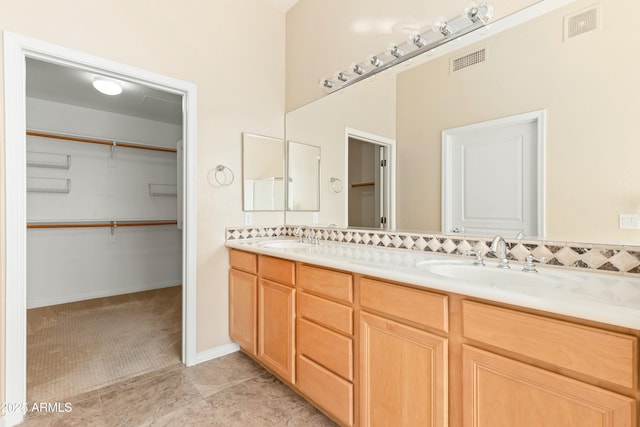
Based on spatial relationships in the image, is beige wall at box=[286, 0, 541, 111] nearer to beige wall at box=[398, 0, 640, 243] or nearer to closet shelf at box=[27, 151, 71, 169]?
beige wall at box=[398, 0, 640, 243]

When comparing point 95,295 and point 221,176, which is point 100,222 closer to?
point 95,295

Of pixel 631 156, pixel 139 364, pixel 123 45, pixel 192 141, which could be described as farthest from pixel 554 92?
pixel 139 364

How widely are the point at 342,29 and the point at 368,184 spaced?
122 cm

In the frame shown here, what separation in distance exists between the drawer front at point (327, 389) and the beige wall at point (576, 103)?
1183mm

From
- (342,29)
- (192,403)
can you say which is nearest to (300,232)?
(192,403)

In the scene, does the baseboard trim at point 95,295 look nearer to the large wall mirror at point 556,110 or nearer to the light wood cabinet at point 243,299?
the light wood cabinet at point 243,299

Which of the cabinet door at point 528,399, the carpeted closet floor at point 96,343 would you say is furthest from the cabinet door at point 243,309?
the cabinet door at point 528,399

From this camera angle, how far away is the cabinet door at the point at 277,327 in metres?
1.76

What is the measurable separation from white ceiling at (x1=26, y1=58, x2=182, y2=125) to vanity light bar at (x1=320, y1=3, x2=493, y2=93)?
184 centimetres

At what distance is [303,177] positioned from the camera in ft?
8.77

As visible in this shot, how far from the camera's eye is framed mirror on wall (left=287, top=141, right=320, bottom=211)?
255 centimetres

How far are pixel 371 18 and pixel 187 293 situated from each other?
7.66 ft

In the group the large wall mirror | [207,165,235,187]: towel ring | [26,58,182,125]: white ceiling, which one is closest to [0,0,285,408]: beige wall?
[207,165,235,187]: towel ring

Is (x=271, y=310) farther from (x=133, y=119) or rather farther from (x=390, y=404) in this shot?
(x=133, y=119)
